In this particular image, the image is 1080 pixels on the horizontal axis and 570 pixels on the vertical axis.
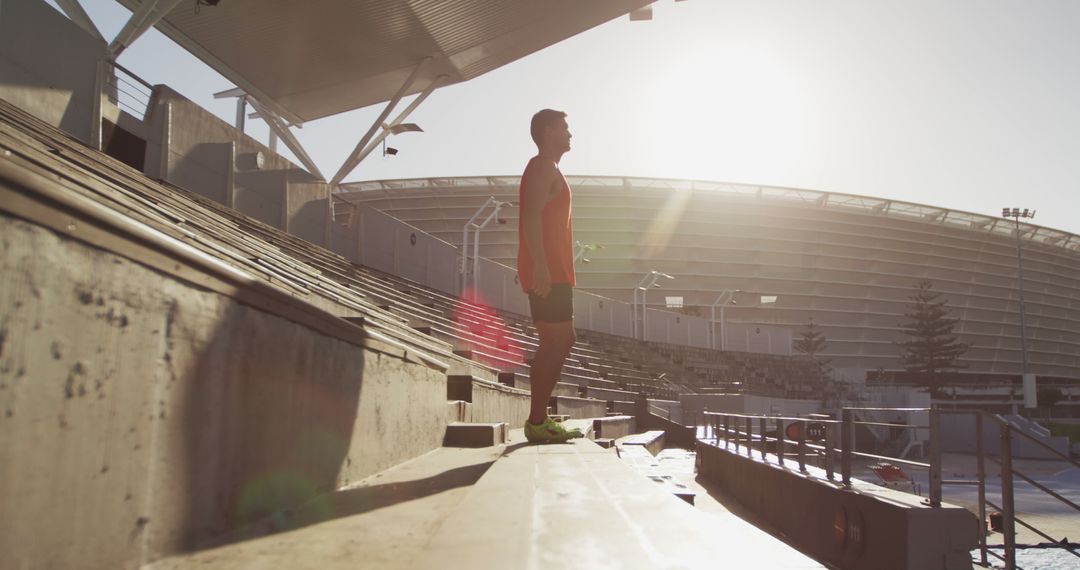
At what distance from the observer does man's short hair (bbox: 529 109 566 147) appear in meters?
5.20

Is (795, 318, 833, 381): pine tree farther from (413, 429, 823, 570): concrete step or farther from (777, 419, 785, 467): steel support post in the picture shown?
(413, 429, 823, 570): concrete step

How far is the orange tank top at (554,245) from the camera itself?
15.7 ft

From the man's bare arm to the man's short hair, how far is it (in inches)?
14.9

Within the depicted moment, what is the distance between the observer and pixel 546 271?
4.68 m

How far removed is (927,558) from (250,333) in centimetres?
485

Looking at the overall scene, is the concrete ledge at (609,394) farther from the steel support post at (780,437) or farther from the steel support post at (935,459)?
the steel support post at (935,459)

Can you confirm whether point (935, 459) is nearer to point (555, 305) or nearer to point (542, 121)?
point (555, 305)

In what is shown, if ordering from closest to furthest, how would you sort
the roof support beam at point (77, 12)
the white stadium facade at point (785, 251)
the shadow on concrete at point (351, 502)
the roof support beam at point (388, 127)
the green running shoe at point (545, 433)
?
1. the shadow on concrete at point (351, 502)
2. the green running shoe at point (545, 433)
3. the roof support beam at point (77, 12)
4. the roof support beam at point (388, 127)
5. the white stadium facade at point (785, 251)

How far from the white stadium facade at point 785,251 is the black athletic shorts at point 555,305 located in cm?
6338

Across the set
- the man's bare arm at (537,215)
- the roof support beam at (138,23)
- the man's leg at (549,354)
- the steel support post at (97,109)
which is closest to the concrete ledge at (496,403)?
the man's leg at (549,354)

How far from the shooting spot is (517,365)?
17.2 m

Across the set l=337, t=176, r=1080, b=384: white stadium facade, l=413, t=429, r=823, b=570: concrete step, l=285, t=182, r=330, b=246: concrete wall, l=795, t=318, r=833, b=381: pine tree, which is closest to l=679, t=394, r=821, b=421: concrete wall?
l=285, t=182, r=330, b=246: concrete wall

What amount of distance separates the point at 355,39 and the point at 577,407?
Result: 12515 mm

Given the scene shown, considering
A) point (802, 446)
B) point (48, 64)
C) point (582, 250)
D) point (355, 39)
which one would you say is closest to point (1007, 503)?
point (802, 446)
